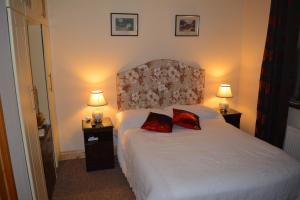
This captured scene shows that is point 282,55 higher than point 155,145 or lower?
higher

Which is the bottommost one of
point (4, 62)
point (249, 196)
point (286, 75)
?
point (249, 196)

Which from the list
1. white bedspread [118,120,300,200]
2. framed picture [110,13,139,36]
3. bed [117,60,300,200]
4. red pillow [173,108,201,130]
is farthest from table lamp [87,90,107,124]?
red pillow [173,108,201,130]

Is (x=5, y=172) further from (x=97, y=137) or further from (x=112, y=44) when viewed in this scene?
(x=112, y=44)

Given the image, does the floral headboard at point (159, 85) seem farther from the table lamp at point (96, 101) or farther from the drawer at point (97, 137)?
the drawer at point (97, 137)

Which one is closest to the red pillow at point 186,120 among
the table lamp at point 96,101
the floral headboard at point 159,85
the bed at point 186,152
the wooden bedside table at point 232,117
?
the bed at point 186,152

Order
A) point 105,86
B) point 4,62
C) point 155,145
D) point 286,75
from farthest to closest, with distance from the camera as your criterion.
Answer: point 105,86 < point 286,75 < point 155,145 < point 4,62

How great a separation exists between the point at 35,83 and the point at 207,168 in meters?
2.09

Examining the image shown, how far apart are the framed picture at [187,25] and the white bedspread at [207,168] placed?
162cm

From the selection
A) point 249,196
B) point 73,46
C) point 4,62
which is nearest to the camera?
point 4,62

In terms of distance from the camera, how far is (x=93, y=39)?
3.19 m

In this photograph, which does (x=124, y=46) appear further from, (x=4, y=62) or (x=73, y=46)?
(x=4, y=62)

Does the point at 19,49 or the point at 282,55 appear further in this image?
the point at 282,55

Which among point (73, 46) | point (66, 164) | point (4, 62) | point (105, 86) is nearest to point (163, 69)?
point (105, 86)

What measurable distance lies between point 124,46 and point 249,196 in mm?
2433
